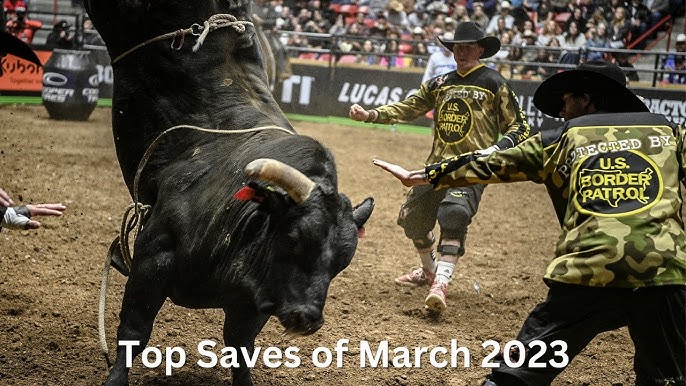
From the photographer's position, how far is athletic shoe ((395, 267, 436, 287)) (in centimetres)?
635

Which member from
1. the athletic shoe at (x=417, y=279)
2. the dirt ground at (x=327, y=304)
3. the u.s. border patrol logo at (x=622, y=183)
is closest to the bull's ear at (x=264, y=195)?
the u.s. border patrol logo at (x=622, y=183)

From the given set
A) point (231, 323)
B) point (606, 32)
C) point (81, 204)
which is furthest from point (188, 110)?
point (606, 32)

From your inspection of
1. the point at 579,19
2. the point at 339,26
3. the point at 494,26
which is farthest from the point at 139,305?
the point at 339,26

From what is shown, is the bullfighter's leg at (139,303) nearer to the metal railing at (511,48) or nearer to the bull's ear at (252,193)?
the bull's ear at (252,193)

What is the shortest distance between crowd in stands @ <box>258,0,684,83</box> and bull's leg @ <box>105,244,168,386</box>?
10024 mm

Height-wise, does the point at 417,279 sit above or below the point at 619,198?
below

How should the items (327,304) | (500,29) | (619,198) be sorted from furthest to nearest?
(500,29), (327,304), (619,198)

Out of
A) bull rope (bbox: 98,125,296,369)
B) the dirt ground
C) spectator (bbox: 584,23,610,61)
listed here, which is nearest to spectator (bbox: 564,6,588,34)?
spectator (bbox: 584,23,610,61)

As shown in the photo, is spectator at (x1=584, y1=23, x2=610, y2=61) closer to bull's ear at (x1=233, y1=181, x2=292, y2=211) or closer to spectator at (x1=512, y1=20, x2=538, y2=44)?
spectator at (x1=512, y1=20, x2=538, y2=44)

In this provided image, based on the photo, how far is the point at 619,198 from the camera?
3.11 meters

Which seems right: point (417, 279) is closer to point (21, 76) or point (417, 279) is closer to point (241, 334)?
point (241, 334)

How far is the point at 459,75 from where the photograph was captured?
5848 mm

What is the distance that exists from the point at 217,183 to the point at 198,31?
1.19 m

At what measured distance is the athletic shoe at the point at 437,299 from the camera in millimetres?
5332
